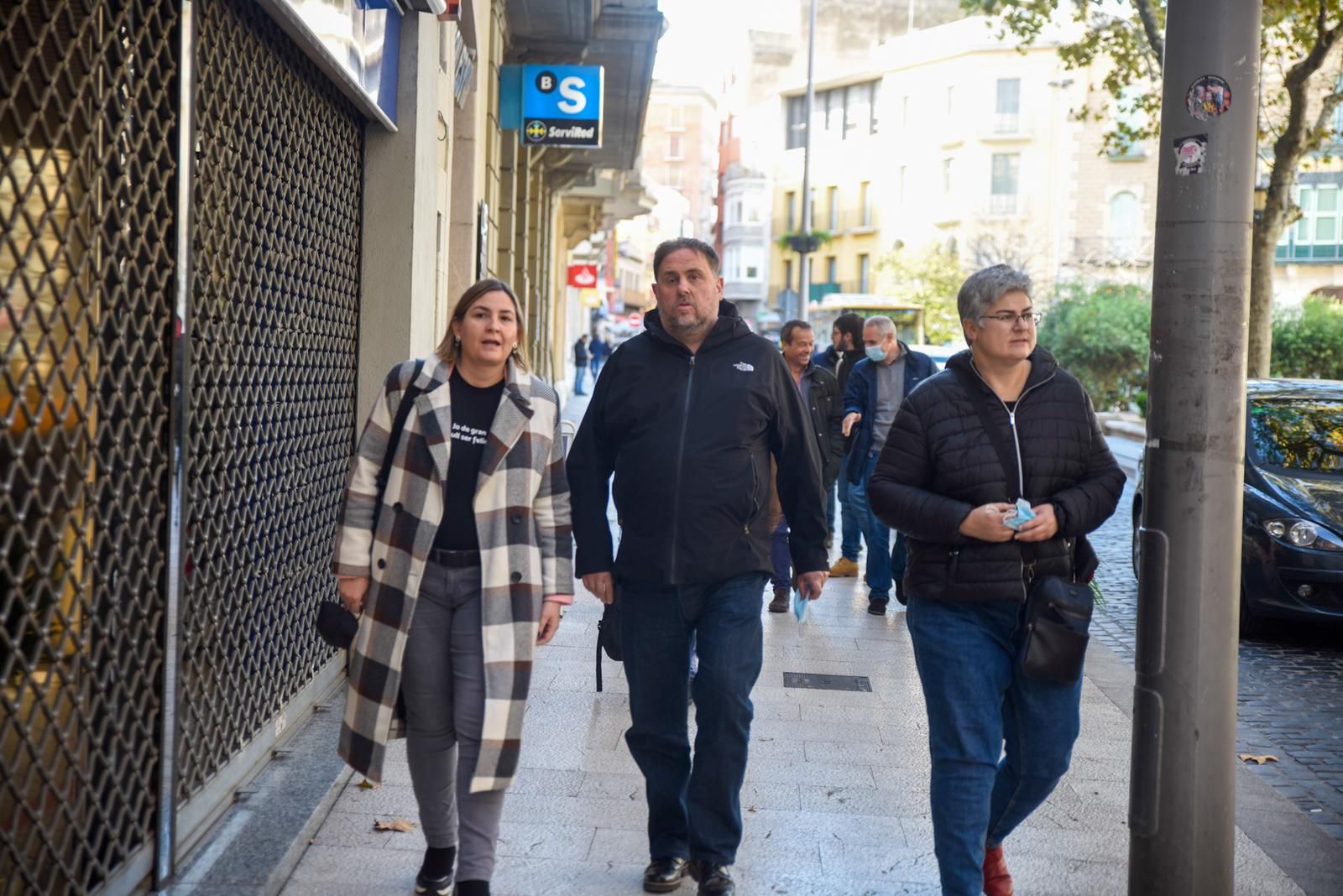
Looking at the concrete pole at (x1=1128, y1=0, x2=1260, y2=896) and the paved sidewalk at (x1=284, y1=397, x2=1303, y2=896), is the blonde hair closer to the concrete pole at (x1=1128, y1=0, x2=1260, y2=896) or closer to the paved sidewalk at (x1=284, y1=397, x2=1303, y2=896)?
the paved sidewalk at (x1=284, y1=397, x2=1303, y2=896)

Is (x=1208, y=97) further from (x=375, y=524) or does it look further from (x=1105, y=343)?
(x=1105, y=343)

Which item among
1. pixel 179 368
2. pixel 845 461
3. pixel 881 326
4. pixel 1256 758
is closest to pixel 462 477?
pixel 179 368

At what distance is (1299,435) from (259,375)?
7504 mm

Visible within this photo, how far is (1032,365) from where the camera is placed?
4316mm

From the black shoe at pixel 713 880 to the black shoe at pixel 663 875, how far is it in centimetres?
A: 8

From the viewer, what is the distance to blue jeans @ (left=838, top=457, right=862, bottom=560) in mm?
10914

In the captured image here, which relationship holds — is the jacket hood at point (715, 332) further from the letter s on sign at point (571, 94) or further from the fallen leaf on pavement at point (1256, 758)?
the letter s on sign at point (571, 94)

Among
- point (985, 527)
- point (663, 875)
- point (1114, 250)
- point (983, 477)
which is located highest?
point (1114, 250)

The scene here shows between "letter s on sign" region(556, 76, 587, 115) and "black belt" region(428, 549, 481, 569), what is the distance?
1183cm

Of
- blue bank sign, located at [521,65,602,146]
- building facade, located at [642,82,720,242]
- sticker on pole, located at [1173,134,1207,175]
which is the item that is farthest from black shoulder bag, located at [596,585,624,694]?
building facade, located at [642,82,720,242]

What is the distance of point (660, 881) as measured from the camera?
4621 mm

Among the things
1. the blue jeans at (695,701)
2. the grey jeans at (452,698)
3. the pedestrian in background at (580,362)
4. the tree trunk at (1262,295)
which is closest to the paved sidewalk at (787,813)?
the blue jeans at (695,701)

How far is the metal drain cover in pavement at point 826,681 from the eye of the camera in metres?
7.69

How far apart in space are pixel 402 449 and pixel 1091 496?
6.16 ft
